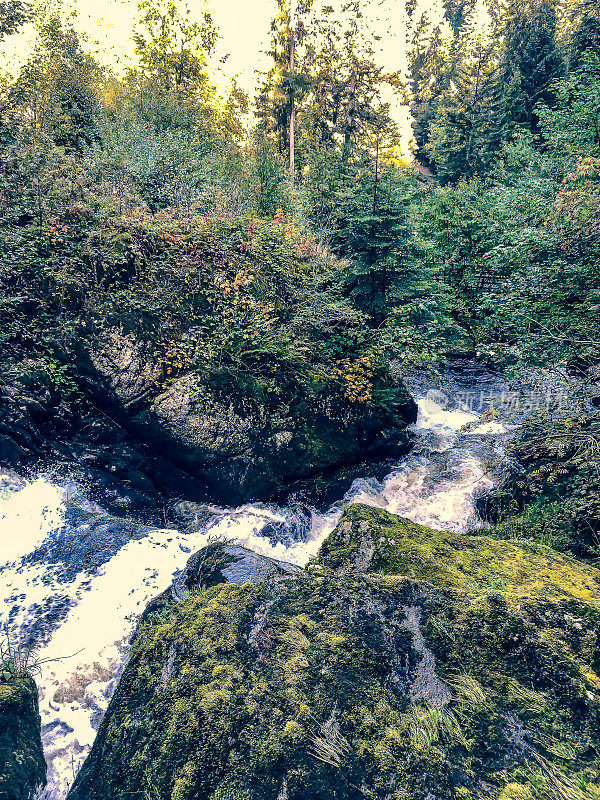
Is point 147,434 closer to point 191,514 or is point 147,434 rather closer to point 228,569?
point 191,514

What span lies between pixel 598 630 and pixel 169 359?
7.46 meters

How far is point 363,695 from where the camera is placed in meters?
3.13

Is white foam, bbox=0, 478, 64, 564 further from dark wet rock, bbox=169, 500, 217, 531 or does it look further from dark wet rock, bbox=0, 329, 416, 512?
dark wet rock, bbox=169, 500, 217, 531

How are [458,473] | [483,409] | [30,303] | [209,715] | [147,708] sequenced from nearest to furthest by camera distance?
[209,715], [147,708], [30,303], [458,473], [483,409]

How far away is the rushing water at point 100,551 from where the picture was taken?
4766mm

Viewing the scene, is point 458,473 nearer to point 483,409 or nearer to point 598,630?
point 483,409

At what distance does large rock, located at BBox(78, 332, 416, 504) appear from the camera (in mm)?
7855

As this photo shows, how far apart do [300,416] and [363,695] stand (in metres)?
5.74

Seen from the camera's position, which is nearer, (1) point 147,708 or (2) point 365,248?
(1) point 147,708

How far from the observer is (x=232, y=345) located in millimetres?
8523

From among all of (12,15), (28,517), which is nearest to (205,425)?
(28,517)

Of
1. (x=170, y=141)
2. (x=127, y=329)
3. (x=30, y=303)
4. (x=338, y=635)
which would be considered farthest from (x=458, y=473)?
(x=170, y=141)

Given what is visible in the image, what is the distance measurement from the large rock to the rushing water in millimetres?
711

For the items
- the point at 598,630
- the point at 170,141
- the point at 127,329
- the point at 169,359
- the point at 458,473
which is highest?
the point at 170,141
